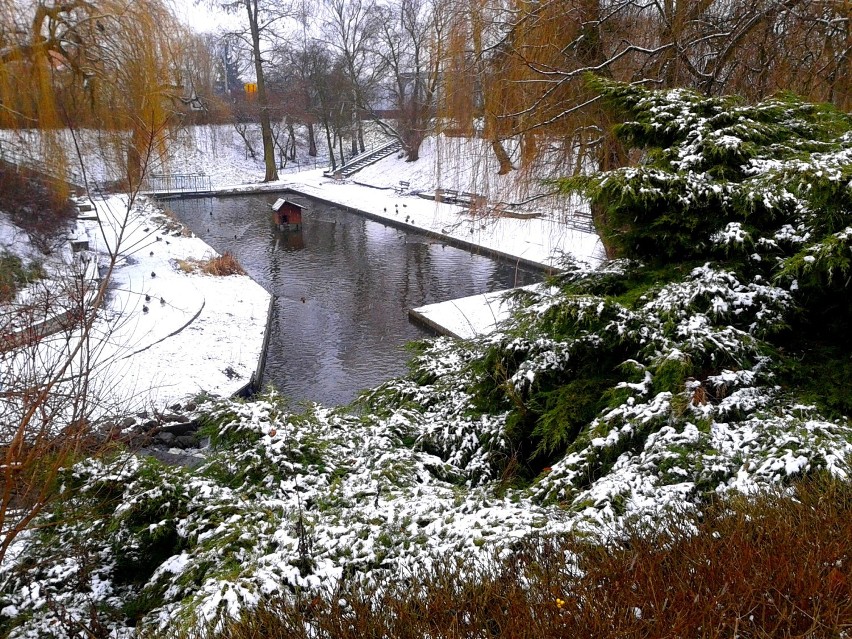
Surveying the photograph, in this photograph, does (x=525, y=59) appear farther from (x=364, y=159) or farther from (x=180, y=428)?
(x=364, y=159)

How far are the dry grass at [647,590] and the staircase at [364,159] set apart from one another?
36980 mm

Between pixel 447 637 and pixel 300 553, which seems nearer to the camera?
pixel 447 637

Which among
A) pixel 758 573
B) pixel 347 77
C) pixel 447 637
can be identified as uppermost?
pixel 347 77

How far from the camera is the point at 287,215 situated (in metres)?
22.9

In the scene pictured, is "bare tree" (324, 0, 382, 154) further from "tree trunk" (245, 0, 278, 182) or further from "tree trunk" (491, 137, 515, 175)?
"tree trunk" (491, 137, 515, 175)

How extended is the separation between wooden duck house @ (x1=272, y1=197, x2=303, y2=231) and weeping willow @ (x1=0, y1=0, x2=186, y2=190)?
11525mm

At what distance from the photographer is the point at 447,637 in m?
1.90

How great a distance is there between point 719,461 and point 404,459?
1798 mm

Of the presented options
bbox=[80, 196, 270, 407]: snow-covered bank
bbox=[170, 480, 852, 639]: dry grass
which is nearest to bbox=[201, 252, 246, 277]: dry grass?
bbox=[80, 196, 270, 407]: snow-covered bank

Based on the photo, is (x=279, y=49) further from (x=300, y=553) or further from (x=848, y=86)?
(x=300, y=553)

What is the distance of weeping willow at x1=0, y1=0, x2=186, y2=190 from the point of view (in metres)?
8.54

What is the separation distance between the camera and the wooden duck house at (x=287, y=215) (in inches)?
893

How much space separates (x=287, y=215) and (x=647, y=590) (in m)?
22.3

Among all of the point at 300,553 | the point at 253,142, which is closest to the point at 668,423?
the point at 300,553
